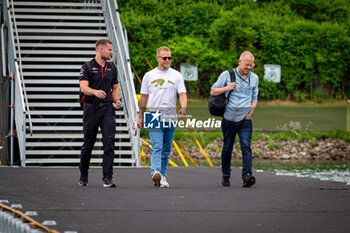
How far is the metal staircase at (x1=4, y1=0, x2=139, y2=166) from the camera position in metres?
16.7

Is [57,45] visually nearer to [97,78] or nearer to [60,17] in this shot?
[60,17]

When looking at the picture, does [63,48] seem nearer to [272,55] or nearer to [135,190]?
[135,190]

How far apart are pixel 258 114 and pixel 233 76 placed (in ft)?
82.5

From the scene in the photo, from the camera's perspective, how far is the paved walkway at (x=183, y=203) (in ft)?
22.3

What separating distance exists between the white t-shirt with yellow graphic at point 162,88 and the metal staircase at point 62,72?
524cm

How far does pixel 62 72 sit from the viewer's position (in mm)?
17984

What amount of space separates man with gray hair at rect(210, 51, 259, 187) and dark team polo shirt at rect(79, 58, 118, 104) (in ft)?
4.29

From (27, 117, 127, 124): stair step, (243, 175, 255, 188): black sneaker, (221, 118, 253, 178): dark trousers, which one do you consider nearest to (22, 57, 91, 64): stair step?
(27, 117, 127, 124): stair step

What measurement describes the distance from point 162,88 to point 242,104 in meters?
1.04

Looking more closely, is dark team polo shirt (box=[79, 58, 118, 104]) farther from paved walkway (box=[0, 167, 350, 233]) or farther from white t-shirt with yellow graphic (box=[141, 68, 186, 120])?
paved walkway (box=[0, 167, 350, 233])

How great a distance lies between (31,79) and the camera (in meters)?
18.1

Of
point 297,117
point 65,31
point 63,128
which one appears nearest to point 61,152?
point 63,128

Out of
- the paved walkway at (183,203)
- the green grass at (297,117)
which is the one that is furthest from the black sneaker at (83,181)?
the green grass at (297,117)

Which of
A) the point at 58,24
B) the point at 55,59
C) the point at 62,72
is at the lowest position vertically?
the point at 62,72
